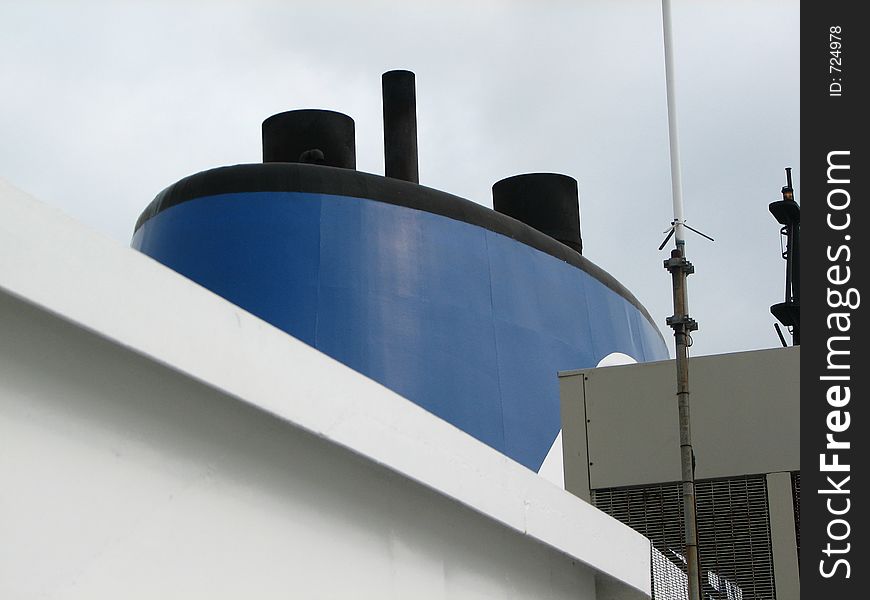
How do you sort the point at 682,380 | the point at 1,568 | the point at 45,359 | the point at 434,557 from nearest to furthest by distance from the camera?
the point at 1,568, the point at 45,359, the point at 434,557, the point at 682,380

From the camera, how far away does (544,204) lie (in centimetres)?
Answer: 1401

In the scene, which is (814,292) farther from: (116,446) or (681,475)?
(116,446)

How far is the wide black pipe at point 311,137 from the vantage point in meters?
12.6

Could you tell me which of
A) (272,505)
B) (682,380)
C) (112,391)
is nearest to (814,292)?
(682,380)

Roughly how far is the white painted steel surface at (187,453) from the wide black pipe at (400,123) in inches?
370

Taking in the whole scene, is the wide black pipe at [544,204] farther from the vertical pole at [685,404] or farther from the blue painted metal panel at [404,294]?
the vertical pole at [685,404]

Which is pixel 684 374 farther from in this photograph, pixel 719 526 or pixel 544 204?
pixel 544 204

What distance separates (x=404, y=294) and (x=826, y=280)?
5600 mm

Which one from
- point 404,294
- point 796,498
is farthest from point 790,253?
point 796,498

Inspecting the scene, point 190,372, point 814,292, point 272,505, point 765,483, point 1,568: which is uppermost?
point 814,292

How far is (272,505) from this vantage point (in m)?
3.22

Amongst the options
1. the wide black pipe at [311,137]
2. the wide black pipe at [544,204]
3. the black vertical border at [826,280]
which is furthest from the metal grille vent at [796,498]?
the wide black pipe at [544,204]

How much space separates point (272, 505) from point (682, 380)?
4.18 m

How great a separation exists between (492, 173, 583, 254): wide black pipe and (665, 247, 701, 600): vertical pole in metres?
6.69
